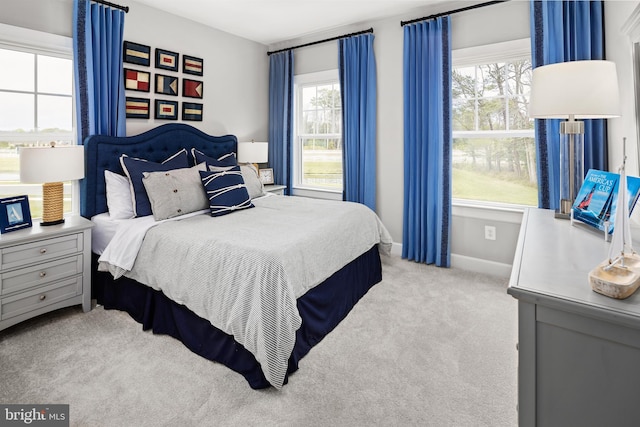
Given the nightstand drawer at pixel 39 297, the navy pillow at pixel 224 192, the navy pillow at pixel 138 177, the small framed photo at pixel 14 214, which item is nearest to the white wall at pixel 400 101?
the navy pillow at pixel 224 192

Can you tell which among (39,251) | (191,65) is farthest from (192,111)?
(39,251)

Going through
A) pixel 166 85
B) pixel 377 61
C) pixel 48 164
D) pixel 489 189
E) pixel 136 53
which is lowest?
pixel 489 189

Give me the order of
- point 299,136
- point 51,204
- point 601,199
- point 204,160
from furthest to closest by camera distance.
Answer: point 299,136
point 204,160
point 51,204
point 601,199

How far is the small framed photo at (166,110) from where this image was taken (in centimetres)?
352

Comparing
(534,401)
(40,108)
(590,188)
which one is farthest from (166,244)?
(590,188)

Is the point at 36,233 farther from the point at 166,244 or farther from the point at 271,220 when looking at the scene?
the point at 271,220

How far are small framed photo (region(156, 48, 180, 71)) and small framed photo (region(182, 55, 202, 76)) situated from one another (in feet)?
0.29

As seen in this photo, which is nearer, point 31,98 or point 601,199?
point 601,199

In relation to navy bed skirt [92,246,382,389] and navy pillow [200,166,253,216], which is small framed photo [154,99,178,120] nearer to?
navy pillow [200,166,253,216]

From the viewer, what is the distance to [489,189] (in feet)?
11.5

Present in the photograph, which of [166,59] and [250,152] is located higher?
[166,59]

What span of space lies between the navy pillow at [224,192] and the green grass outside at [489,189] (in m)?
2.21

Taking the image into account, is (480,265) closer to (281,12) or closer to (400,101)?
(400,101)

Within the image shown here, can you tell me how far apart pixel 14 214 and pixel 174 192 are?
102 centimetres
